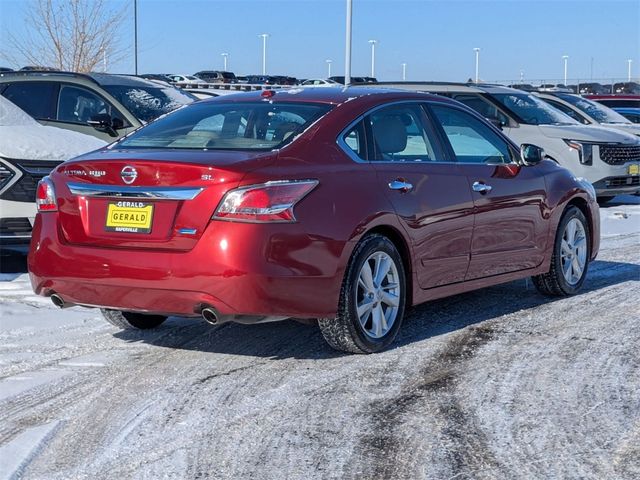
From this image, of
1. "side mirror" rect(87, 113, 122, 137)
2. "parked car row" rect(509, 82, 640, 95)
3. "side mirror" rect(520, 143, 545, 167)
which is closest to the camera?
"side mirror" rect(520, 143, 545, 167)

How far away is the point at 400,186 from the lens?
6.11 meters

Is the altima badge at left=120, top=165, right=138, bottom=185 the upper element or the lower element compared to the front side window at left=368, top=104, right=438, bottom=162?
lower

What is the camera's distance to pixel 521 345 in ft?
20.6

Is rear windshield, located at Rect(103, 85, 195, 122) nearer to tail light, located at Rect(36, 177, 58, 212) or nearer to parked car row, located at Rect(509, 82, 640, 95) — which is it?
tail light, located at Rect(36, 177, 58, 212)

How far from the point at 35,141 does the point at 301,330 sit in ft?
11.8

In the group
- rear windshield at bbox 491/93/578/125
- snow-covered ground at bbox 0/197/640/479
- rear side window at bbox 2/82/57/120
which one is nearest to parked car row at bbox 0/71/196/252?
rear side window at bbox 2/82/57/120

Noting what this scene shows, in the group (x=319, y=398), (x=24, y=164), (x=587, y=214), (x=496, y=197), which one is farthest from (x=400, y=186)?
(x=24, y=164)

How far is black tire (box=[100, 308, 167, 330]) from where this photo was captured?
6.45 metres

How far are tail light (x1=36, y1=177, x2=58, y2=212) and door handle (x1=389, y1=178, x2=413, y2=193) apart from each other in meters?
1.87

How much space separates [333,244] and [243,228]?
1.80 ft

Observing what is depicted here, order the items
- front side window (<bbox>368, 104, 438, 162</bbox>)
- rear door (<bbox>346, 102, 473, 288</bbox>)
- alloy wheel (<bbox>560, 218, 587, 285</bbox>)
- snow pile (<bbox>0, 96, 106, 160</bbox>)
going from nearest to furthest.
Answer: rear door (<bbox>346, 102, 473, 288</bbox>) < front side window (<bbox>368, 104, 438, 162</bbox>) < alloy wheel (<bbox>560, 218, 587, 285</bbox>) < snow pile (<bbox>0, 96, 106, 160</bbox>)

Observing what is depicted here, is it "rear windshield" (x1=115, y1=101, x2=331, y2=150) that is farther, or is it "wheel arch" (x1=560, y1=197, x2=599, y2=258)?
"wheel arch" (x1=560, y1=197, x2=599, y2=258)

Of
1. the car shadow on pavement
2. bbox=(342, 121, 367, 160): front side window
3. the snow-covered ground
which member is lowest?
the snow-covered ground

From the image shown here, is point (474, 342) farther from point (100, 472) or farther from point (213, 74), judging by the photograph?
point (213, 74)
